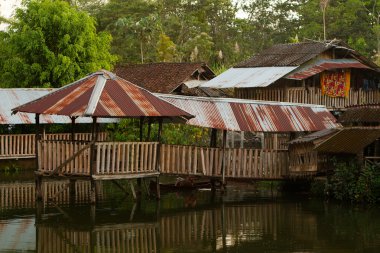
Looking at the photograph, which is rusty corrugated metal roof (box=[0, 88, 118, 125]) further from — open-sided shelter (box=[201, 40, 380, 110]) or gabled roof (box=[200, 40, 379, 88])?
open-sided shelter (box=[201, 40, 380, 110])

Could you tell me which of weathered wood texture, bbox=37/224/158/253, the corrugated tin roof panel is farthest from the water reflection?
the corrugated tin roof panel

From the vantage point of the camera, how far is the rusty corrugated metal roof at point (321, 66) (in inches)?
1373

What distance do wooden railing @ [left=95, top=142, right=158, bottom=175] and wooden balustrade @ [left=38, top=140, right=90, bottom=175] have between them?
42cm

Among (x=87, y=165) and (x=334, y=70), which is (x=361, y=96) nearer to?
(x=334, y=70)

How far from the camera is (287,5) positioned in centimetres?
6469

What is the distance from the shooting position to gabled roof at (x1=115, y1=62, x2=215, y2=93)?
39.3m

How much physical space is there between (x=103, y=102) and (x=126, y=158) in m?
1.90

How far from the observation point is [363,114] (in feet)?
76.4

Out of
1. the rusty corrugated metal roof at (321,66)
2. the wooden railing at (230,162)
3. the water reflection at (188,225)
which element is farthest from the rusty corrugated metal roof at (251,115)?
the rusty corrugated metal roof at (321,66)

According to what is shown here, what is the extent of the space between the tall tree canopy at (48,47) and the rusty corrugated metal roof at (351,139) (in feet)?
57.6

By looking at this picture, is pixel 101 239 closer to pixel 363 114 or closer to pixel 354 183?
pixel 354 183

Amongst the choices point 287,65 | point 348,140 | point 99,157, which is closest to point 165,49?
point 287,65

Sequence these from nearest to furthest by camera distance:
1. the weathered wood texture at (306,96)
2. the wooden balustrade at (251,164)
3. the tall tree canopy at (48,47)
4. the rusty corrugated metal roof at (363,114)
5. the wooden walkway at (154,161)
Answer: the wooden walkway at (154,161), the rusty corrugated metal roof at (363,114), the wooden balustrade at (251,164), the weathered wood texture at (306,96), the tall tree canopy at (48,47)

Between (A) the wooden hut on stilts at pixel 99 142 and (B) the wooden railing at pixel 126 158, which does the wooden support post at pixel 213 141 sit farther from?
(B) the wooden railing at pixel 126 158
